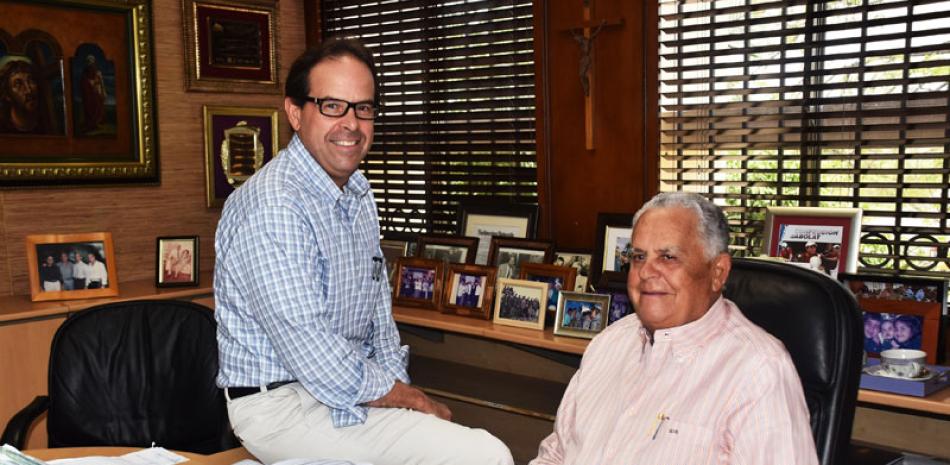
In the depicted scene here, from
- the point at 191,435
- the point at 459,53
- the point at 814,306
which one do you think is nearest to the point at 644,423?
the point at 814,306

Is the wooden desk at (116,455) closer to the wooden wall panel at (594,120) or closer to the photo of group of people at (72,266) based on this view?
the wooden wall panel at (594,120)

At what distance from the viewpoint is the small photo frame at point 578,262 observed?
329 centimetres

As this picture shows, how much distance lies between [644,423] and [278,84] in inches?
133

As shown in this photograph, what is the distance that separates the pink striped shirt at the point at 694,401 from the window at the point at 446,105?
1858 mm

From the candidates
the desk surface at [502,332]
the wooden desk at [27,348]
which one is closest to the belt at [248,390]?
the desk surface at [502,332]

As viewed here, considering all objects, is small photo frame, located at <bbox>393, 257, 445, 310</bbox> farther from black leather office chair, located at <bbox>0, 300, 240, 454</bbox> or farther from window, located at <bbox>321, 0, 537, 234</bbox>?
black leather office chair, located at <bbox>0, 300, 240, 454</bbox>

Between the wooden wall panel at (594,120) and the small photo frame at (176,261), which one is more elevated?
the wooden wall panel at (594,120)

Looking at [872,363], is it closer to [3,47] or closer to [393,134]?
[393,134]

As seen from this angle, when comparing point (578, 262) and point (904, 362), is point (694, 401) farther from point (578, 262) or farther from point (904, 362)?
point (578, 262)

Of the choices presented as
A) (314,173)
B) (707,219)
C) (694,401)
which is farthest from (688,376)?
(314,173)

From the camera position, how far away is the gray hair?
179 cm

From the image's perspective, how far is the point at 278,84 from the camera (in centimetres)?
464

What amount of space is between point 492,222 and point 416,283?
410mm

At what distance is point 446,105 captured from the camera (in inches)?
158
